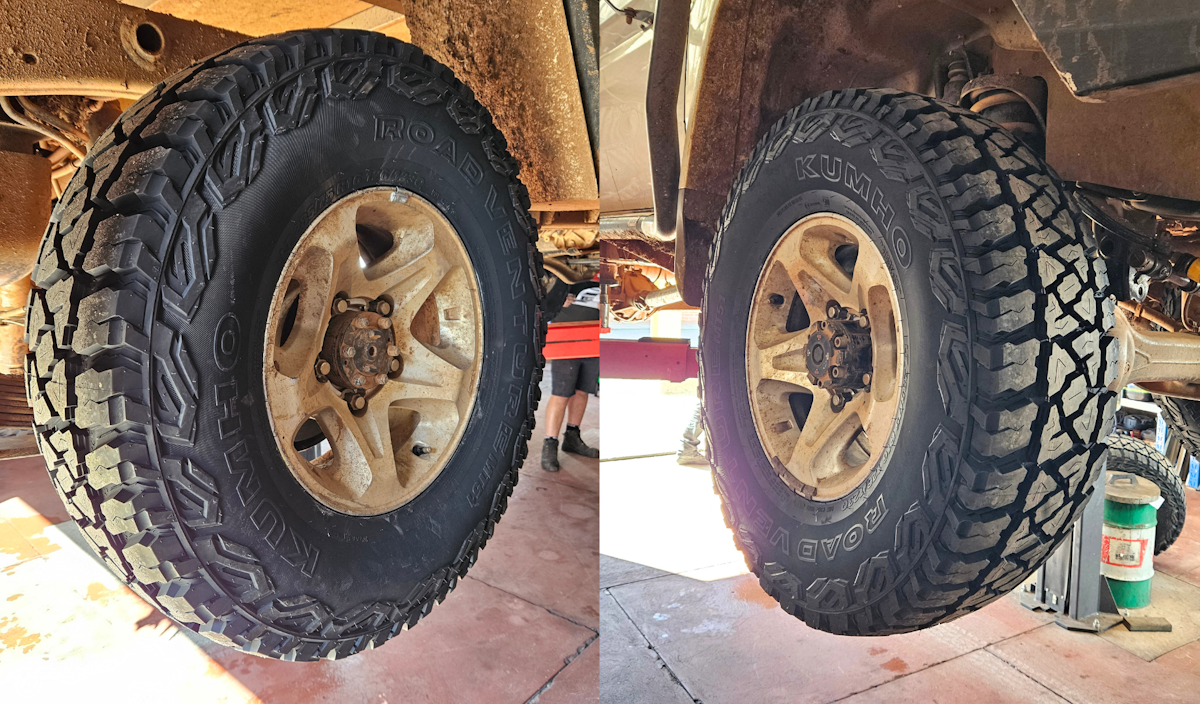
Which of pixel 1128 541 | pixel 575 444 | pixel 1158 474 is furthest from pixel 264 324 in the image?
pixel 1158 474

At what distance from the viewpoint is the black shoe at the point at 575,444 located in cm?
140

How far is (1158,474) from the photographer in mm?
2400

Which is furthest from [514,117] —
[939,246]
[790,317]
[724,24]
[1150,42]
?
[1150,42]

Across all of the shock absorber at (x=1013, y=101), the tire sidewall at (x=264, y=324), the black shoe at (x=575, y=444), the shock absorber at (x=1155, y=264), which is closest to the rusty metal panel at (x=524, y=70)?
the tire sidewall at (x=264, y=324)

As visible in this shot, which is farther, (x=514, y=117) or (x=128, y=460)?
(x=514, y=117)

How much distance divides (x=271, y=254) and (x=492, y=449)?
412 mm

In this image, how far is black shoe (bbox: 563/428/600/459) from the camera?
4.60 feet

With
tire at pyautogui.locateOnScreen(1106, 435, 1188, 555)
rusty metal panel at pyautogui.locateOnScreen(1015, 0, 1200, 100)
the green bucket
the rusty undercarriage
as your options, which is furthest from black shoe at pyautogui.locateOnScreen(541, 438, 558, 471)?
tire at pyautogui.locateOnScreen(1106, 435, 1188, 555)

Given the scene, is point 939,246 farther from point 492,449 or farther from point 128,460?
point 128,460

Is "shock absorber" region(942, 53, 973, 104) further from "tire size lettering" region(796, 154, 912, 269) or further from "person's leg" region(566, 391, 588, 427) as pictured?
"person's leg" region(566, 391, 588, 427)

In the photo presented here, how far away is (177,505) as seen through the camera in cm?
55

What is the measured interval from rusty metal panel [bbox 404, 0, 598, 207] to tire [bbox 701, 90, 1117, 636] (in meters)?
0.45

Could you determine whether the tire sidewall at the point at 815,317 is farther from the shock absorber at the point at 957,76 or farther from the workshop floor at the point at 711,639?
the shock absorber at the point at 957,76

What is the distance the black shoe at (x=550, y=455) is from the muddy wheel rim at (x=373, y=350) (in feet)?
1.85
